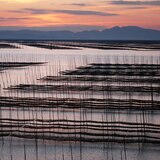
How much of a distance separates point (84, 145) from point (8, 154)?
167 cm

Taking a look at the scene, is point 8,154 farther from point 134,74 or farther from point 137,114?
point 134,74

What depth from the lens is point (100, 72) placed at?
22094mm

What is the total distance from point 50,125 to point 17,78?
34.1 feet

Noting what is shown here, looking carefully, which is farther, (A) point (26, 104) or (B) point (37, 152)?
(A) point (26, 104)

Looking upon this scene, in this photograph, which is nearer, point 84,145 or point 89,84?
point 84,145

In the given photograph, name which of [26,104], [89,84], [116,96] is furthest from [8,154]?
[89,84]

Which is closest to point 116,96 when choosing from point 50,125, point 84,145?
point 50,125

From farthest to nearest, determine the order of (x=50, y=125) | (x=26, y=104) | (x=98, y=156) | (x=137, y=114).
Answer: (x=26, y=104)
(x=137, y=114)
(x=50, y=125)
(x=98, y=156)

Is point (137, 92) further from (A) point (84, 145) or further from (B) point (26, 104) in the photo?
(A) point (84, 145)

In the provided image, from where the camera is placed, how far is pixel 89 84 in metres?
17.4

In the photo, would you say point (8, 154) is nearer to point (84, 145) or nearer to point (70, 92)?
point (84, 145)

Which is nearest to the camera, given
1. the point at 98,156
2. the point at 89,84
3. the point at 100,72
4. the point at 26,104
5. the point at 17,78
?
the point at 98,156

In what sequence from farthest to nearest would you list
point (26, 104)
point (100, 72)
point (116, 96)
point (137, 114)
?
point (100, 72) < point (116, 96) < point (26, 104) < point (137, 114)

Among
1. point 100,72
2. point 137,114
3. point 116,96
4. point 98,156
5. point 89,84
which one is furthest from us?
point 100,72
